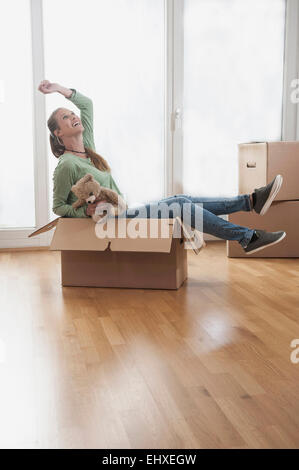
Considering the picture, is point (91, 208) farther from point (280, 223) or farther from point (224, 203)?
point (280, 223)

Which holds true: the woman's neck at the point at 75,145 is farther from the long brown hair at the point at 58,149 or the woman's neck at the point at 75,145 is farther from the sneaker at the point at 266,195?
the sneaker at the point at 266,195

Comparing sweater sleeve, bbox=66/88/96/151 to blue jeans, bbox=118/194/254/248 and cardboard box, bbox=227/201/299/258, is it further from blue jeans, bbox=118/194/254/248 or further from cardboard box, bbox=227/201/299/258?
cardboard box, bbox=227/201/299/258

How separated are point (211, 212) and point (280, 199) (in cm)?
81

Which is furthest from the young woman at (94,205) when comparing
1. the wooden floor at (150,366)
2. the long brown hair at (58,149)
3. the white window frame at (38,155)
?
the white window frame at (38,155)

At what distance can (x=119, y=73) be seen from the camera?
374 cm

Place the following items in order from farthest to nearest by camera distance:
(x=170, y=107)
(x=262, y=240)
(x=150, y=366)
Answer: (x=170, y=107)
(x=262, y=240)
(x=150, y=366)

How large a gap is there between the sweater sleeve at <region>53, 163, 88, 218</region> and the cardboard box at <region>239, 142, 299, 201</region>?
1.28m

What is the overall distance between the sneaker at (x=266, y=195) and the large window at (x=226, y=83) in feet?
4.63

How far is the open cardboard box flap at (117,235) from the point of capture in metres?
2.45

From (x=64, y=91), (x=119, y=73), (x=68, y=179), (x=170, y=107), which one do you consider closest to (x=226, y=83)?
(x=170, y=107)

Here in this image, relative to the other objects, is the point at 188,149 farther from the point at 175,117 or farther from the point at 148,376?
the point at 148,376

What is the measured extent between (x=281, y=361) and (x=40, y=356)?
756 mm
